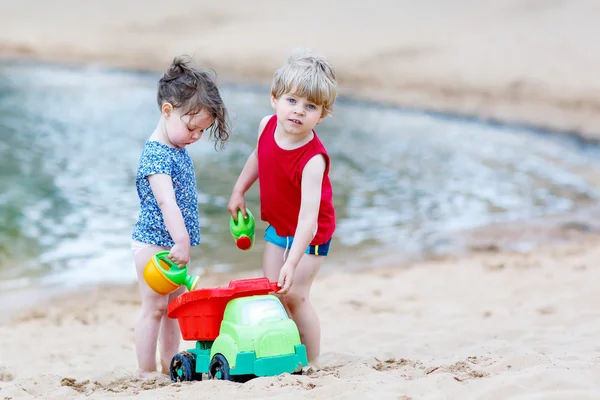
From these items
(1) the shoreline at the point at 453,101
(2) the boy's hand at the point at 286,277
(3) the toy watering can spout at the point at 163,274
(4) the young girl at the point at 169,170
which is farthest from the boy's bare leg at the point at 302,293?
(1) the shoreline at the point at 453,101

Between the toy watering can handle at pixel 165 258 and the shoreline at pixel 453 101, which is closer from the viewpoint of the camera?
the toy watering can handle at pixel 165 258

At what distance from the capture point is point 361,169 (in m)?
11.3

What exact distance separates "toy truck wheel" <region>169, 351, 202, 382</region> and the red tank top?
0.66m

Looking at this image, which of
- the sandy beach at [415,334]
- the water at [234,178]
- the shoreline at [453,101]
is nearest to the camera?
the sandy beach at [415,334]

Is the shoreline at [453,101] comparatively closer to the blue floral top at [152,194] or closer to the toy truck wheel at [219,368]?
the blue floral top at [152,194]

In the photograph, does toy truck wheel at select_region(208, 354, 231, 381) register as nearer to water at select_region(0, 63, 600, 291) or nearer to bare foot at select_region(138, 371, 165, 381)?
bare foot at select_region(138, 371, 165, 381)

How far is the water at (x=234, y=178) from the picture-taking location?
693 centimetres

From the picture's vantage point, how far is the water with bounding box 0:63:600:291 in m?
6.93

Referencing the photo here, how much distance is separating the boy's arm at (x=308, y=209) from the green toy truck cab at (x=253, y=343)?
0.63 ft

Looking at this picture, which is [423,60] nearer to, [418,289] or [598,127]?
[598,127]

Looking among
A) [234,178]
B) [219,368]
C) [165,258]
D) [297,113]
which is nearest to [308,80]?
[297,113]

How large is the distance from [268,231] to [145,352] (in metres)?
0.74

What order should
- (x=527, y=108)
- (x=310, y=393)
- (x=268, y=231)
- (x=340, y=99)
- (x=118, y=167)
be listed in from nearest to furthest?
(x=310, y=393), (x=268, y=231), (x=118, y=167), (x=527, y=108), (x=340, y=99)

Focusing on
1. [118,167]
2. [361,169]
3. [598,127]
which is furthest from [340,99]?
[118,167]
